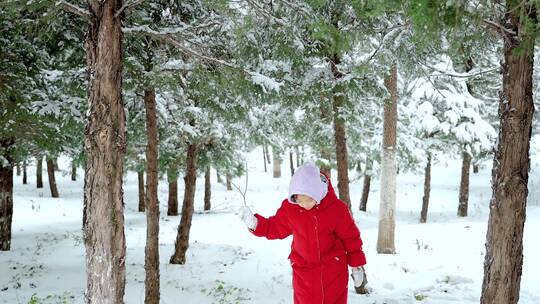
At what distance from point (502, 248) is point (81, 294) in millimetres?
7791

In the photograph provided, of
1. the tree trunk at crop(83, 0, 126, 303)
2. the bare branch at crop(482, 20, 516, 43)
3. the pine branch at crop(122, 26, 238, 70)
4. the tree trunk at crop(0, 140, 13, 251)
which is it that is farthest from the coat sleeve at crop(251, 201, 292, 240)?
the tree trunk at crop(0, 140, 13, 251)

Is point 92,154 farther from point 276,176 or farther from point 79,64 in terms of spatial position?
point 276,176

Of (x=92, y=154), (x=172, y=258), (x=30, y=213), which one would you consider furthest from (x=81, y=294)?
(x=30, y=213)

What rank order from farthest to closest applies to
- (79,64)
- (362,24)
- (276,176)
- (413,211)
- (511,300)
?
(276,176) → (413,211) → (79,64) → (362,24) → (511,300)

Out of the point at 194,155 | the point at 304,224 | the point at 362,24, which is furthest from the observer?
the point at 194,155

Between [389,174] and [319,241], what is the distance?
7537 millimetres

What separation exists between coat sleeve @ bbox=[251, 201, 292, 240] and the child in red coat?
131 mm

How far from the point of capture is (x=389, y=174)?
11.3 meters

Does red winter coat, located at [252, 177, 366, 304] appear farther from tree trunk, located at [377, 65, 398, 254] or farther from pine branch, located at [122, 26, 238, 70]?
tree trunk, located at [377, 65, 398, 254]

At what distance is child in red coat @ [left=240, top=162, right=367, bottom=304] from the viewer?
4.14 m

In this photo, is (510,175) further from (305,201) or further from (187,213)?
(187,213)

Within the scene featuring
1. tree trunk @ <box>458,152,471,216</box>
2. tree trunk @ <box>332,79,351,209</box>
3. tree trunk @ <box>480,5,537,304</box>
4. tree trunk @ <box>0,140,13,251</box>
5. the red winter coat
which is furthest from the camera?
tree trunk @ <box>458,152,471,216</box>

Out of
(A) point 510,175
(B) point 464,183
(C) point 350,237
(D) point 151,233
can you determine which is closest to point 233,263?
(D) point 151,233

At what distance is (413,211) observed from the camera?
25125 mm
